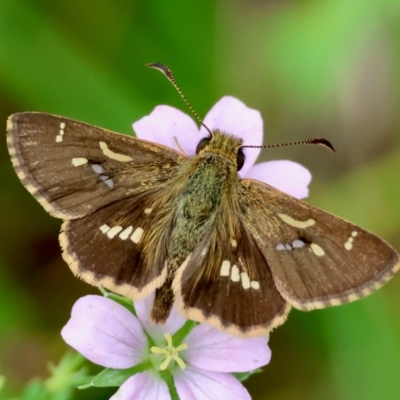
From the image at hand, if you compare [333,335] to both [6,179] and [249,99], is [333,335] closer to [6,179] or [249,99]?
[249,99]

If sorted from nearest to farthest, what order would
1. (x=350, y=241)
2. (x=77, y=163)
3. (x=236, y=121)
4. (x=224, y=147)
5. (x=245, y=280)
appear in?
(x=350, y=241), (x=245, y=280), (x=77, y=163), (x=224, y=147), (x=236, y=121)

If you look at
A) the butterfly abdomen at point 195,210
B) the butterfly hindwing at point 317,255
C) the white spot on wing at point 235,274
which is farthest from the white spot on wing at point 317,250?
the butterfly abdomen at point 195,210

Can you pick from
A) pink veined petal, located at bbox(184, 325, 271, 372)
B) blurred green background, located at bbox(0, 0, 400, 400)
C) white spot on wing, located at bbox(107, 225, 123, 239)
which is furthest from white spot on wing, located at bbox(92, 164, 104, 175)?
blurred green background, located at bbox(0, 0, 400, 400)

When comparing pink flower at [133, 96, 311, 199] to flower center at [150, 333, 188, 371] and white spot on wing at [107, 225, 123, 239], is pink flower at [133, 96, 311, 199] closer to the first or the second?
white spot on wing at [107, 225, 123, 239]

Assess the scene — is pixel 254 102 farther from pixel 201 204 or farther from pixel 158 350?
pixel 158 350

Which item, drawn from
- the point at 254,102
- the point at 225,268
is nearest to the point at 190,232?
the point at 225,268
